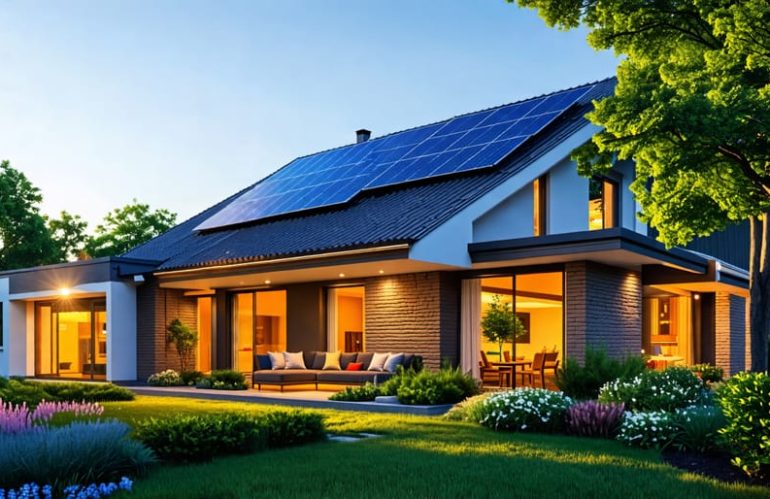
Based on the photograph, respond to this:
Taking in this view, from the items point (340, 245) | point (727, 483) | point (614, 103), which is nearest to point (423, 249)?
point (340, 245)

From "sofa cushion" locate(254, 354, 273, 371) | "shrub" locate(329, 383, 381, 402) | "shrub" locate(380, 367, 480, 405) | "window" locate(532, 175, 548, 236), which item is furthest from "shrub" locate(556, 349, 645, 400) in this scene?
"sofa cushion" locate(254, 354, 273, 371)

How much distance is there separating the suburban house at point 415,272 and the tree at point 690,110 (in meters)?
2.60

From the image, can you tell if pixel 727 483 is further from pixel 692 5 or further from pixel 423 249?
pixel 423 249

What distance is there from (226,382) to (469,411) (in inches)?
341

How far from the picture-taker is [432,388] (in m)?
13.5

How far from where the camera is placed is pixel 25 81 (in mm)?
17266

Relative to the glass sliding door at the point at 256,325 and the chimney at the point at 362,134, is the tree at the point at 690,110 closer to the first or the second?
the glass sliding door at the point at 256,325

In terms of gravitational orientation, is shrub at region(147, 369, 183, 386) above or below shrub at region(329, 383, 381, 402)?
below

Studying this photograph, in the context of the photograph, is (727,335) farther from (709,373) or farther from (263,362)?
(263,362)

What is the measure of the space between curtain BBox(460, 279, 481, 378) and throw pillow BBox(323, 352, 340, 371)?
9.99 ft

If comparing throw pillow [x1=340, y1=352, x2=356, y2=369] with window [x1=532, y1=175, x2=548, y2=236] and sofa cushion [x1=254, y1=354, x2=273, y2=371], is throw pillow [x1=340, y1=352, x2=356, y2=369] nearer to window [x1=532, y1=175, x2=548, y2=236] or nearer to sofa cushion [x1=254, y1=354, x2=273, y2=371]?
sofa cushion [x1=254, y1=354, x2=273, y2=371]

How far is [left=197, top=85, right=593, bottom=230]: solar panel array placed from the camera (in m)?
18.5

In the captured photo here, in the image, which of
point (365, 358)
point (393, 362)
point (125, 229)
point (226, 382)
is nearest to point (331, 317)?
point (365, 358)

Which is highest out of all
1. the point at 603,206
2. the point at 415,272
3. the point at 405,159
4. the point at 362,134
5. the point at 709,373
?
the point at 362,134
